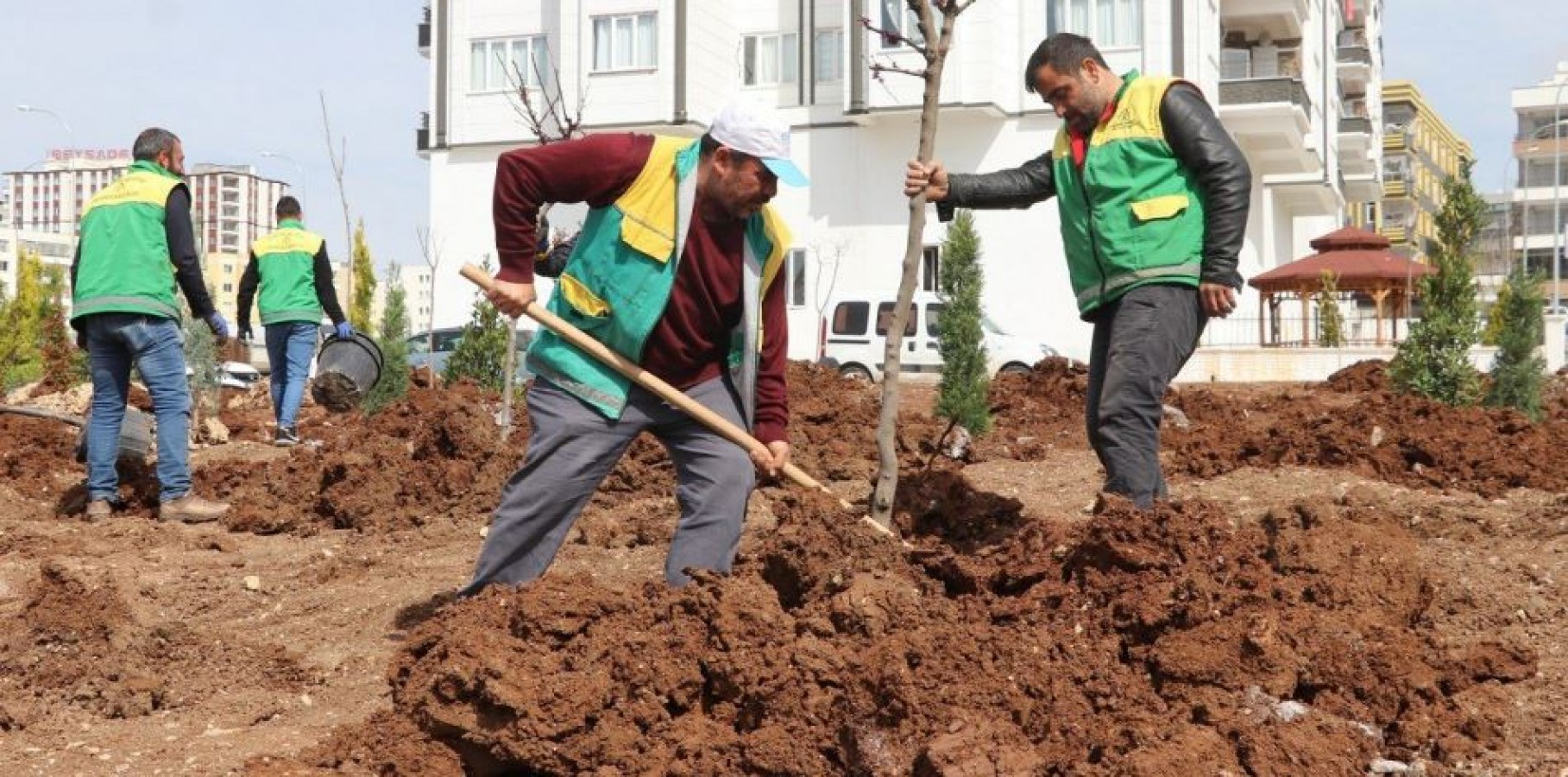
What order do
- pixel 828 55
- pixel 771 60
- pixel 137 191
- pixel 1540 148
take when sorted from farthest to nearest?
pixel 1540 148
pixel 771 60
pixel 828 55
pixel 137 191

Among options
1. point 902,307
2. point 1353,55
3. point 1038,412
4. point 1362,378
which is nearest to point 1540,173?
point 1353,55

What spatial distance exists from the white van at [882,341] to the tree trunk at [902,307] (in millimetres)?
16349

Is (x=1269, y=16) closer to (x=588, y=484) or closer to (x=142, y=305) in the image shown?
(x=142, y=305)

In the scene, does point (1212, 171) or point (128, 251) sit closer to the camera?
point (1212, 171)

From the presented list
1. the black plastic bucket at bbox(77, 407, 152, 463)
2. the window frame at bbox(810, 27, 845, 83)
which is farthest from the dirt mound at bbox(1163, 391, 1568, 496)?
the window frame at bbox(810, 27, 845, 83)

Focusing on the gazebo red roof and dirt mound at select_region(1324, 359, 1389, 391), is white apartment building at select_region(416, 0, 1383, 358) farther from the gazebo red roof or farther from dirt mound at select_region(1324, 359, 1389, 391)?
dirt mound at select_region(1324, 359, 1389, 391)

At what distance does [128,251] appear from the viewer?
26.7 feet

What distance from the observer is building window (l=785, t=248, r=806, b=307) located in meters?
32.3

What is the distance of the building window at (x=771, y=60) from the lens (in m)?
33.8

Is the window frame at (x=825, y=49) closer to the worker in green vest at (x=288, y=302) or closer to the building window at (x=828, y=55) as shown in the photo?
the building window at (x=828, y=55)

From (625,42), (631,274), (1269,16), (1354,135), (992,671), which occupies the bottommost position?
(992,671)

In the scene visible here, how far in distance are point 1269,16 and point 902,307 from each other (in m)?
31.7

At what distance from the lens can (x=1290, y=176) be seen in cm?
3725

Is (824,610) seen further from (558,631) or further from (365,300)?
(365,300)
